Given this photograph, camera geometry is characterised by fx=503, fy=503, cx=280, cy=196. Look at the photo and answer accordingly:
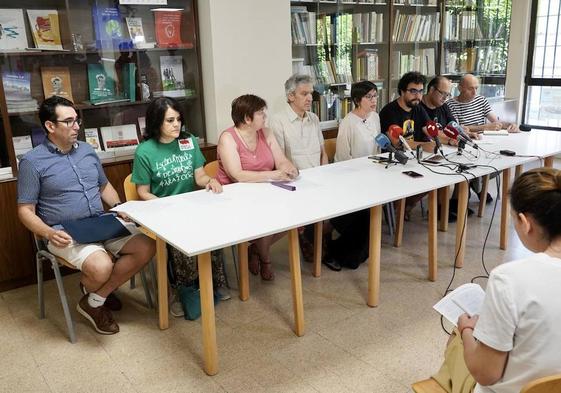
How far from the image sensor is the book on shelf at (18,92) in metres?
3.03

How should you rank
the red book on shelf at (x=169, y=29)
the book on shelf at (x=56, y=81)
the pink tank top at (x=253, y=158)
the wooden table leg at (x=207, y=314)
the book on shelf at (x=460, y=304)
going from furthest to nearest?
the red book on shelf at (x=169, y=29) → the book on shelf at (x=56, y=81) → the pink tank top at (x=253, y=158) → the wooden table leg at (x=207, y=314) → the book on shelf at (x=460, y=304)

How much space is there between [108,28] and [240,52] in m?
0.90

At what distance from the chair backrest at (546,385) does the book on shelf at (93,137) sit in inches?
119

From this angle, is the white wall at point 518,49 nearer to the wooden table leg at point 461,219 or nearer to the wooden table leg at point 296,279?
the wooden table leg at point 461,219

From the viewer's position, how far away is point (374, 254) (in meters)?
2.65

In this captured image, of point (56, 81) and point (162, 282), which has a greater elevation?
point (56, 81)

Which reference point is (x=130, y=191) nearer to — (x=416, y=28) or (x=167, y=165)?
(x=167, y=165)

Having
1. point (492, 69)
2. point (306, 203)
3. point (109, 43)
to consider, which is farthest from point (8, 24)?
point (492, 69)

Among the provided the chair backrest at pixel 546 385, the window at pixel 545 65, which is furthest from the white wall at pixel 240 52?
the window at pixel 545 65

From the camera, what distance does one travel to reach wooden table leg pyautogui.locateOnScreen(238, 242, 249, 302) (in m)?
2.75

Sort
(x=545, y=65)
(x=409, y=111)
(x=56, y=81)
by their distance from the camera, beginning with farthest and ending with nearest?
(x=545, y=65)
(x=409, y=111)
(x=56, y=81)

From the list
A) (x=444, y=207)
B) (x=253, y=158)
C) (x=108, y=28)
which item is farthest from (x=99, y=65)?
(x=444, y=207)

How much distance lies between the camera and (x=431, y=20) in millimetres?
5281

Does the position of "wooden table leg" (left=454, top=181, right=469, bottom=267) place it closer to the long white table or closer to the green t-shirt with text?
the long white table
